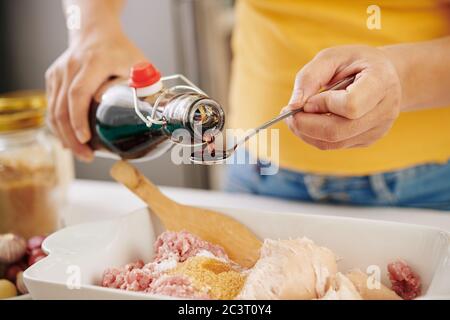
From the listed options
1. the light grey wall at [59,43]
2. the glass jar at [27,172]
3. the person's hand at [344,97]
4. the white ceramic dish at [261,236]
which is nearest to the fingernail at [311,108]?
the person's hand at [344,97]

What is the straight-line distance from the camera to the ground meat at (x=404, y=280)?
1.64 feet

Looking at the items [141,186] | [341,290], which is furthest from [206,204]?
[341,290]

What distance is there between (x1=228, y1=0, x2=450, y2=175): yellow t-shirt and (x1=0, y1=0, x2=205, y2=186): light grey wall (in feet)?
2.84

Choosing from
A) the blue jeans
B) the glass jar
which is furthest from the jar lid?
the blue jeans

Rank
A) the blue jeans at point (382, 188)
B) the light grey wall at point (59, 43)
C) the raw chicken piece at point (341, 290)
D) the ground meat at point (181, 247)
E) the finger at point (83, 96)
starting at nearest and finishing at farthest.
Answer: the raw chicken piece at point (341, 290), the ground meat at point (181, 247), the finger at point (83, 96), the blue jeans at point (382, 188), the light grey wall at point (59, 43)

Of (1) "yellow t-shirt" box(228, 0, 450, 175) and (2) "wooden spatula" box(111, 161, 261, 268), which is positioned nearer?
(2) "wooden spatula" box(111, 161, 261, 268)

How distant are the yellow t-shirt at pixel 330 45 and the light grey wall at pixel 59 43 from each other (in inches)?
34.1

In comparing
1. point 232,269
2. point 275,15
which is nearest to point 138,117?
point 232,269

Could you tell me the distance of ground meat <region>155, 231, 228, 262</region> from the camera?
0.55m

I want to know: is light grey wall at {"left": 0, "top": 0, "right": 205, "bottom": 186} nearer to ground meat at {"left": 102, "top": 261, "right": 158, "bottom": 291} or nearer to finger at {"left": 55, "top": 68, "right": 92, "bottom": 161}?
finger at {"left": 55, "top": 68, "right": 92, "bottom": 161}

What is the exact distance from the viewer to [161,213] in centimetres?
61

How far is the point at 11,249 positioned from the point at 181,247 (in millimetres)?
178

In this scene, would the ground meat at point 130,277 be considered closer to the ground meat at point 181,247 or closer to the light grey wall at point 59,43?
the ground meat at point 181,247

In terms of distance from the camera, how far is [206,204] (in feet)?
2.71
